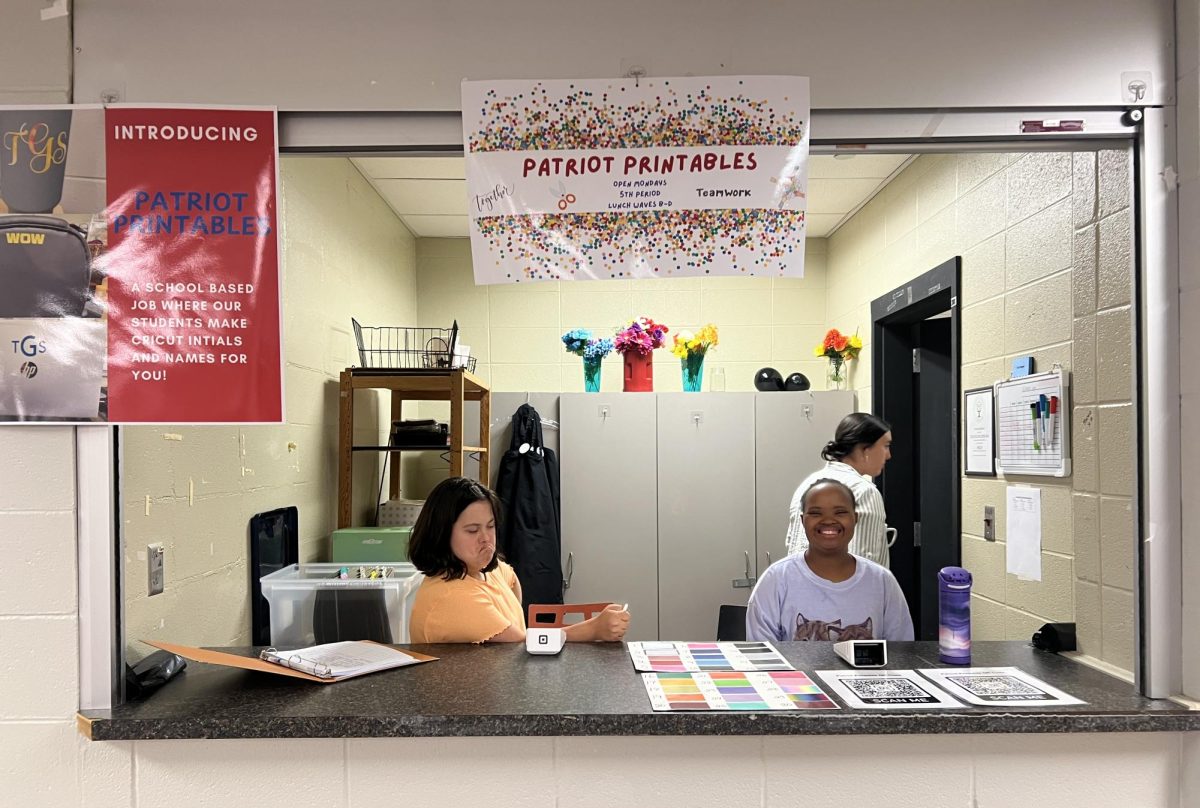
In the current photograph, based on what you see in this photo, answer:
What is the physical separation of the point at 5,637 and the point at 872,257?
3.58 metres

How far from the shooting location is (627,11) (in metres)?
1.57

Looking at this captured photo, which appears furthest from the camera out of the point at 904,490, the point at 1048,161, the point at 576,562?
the point at 576,562

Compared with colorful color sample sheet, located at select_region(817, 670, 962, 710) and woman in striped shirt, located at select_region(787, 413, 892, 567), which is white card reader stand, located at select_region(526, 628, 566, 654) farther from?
woman in striped shirt, located at select_region(787, 413, 892, 567)

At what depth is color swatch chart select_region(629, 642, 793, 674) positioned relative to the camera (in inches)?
66.8

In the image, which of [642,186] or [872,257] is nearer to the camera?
[642,186]

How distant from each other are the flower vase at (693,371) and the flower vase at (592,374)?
1.43 ft

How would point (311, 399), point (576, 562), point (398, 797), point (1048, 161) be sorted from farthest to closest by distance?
point (576, 562) → point (311, 399) → point (1048, 161) → point (398, 797)

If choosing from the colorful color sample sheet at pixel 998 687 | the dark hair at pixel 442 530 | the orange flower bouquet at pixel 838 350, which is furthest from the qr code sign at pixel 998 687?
the orange flower bouquet at pixel 838 350

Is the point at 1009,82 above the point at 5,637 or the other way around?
above

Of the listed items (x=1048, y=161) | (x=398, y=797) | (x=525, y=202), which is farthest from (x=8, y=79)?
(x=1048, y=161)

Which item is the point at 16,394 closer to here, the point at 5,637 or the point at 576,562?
the point at 5,637

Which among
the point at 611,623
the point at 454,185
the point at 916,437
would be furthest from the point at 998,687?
the point at 454,185

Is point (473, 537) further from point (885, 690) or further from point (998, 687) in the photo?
point (998, 687)

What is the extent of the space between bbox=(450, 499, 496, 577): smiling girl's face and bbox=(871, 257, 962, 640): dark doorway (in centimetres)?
215
